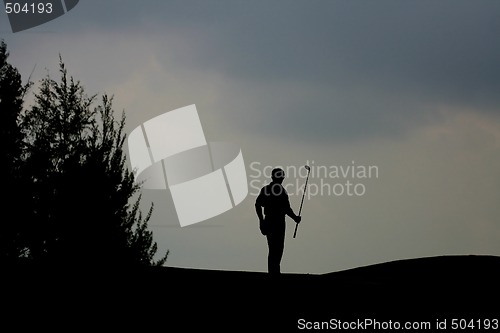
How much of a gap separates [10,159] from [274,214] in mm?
15651

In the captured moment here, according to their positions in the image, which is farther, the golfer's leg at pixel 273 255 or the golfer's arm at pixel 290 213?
the golfer's arm at pixel 290 213

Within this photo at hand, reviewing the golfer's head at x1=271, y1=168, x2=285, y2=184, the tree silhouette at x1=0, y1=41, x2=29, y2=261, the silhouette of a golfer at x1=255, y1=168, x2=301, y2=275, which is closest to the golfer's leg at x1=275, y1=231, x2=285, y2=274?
the silhouette of a golfer at x1=255, y1=168, x2=301, y2=275

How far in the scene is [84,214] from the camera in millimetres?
28891

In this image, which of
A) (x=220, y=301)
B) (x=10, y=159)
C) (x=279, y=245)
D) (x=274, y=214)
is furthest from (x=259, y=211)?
(x=10, y=159)

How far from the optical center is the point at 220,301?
15.8m

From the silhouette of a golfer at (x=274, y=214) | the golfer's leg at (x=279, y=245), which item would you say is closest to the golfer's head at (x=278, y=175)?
the silhouette of a golfer at (x=274, y=214)

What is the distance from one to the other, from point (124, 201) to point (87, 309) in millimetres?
15698

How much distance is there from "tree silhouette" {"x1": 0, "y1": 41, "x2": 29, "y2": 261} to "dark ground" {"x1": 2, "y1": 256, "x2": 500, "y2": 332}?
11.8 metres

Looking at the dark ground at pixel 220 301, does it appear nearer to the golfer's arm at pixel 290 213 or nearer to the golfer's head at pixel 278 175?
the golfer's arm at pixel 290 213

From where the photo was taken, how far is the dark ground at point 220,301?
47.0 ft

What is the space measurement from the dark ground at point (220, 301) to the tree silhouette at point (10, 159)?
11.8 metres

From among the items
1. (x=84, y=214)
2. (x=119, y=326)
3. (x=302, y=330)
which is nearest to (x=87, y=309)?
(x=119, y=326)

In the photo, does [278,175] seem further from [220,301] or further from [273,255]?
[220,301]

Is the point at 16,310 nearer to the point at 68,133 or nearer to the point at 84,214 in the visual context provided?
the point at 84,214
